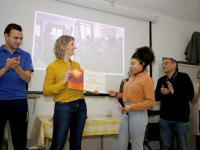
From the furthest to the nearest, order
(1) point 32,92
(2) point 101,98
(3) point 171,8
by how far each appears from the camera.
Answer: (3) point 171,8 → (2) point 101,98 → (1) point 32,92

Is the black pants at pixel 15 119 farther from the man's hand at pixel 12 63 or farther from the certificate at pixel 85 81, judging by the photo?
Answer: the certificate at pixel 85 81

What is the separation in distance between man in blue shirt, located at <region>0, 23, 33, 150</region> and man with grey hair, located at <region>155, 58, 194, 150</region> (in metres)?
1.73

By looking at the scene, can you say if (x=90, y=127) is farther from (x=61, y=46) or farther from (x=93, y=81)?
(x=61, y=46)

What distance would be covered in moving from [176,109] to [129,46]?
1763 mm

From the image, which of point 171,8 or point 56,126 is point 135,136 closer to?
point 56,126

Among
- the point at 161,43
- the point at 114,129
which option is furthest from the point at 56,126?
the point at 161,43

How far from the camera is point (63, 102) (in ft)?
4.97

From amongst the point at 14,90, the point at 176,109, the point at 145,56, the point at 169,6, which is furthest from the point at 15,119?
the point at 169,6

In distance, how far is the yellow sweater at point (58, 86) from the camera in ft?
4.91

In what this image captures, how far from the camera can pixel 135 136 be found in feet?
4.65

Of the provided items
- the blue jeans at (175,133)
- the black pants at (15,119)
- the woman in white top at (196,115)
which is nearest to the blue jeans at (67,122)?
the black pants at (15,119)

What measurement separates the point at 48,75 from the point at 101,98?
1816mm

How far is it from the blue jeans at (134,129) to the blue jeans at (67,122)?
15.7 inches

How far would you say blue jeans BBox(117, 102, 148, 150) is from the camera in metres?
1.42
